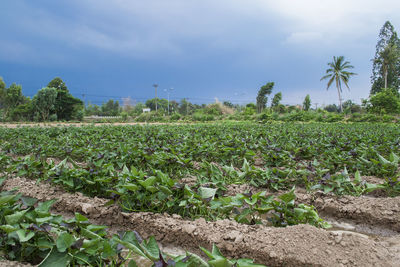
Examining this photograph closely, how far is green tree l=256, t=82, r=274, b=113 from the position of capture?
145ft

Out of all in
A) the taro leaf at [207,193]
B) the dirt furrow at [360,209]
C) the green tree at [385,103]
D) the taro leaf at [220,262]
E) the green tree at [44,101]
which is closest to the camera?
the taro leaf at [220,262]

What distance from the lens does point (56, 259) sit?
4.20 feet

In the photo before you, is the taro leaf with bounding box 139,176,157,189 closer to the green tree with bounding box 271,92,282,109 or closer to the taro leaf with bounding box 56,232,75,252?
the taro leaf with bounding box 56,232,75,252

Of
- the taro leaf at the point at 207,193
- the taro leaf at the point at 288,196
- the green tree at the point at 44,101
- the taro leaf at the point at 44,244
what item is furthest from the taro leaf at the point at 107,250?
the green tree at the point at 44,101

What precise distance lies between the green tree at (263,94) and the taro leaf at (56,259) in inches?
1769

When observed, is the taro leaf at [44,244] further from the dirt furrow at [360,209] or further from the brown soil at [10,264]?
the dirt furrow at [360,209]

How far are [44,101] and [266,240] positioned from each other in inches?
1284

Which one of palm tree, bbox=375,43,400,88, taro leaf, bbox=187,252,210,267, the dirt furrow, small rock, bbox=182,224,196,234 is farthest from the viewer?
palm tree, bbox=375,43,400,88

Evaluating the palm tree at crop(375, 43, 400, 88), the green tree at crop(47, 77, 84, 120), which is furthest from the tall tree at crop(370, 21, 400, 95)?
the green tree at crop(47, 77, 84, 120)

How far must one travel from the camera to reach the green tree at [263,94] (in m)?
44.2

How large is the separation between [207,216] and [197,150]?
7.33 ft

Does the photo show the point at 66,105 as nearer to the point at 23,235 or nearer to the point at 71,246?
the point at 23,235

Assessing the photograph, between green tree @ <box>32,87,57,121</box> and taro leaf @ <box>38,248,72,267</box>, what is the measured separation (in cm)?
3196

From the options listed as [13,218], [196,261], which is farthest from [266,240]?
[13,218]
